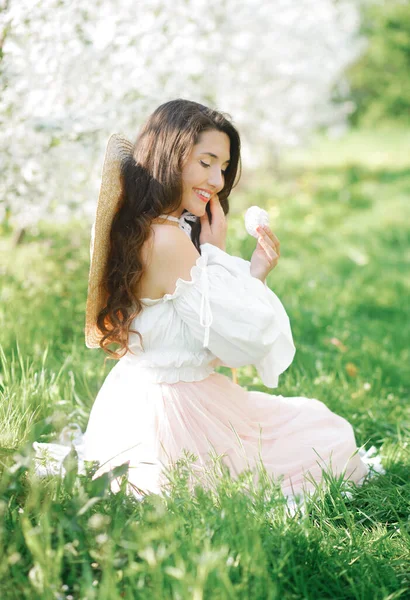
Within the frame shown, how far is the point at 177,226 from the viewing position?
2.35 meters

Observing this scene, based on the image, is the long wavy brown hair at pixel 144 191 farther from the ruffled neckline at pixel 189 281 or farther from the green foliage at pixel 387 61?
the green foliage at pixel 387 61

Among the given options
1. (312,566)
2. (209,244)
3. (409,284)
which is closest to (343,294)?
(409,284)

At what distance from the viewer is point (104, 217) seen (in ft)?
7.48

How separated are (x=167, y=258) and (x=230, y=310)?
28 centimetres

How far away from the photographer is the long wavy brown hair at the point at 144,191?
7.41 ft

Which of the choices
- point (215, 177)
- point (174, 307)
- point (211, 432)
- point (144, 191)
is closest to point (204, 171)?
point (215, 177)

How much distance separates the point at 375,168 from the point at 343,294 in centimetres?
638

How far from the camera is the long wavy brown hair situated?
2260mm

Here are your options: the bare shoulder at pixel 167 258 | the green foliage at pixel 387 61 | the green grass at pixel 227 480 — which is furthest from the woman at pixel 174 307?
the green foliage at pixel 387 61

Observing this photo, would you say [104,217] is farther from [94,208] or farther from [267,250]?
[94,208]

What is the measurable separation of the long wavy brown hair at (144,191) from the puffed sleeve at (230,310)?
18 centimetres

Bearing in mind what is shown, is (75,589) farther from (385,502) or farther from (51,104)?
(51,104)

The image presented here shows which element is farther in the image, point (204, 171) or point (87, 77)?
point (87, 77)

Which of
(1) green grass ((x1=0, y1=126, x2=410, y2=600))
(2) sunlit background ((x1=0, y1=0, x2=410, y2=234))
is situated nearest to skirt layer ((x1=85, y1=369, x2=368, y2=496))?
(1) green grass ((x1=0, y1=126, x2=410, y2=600))
